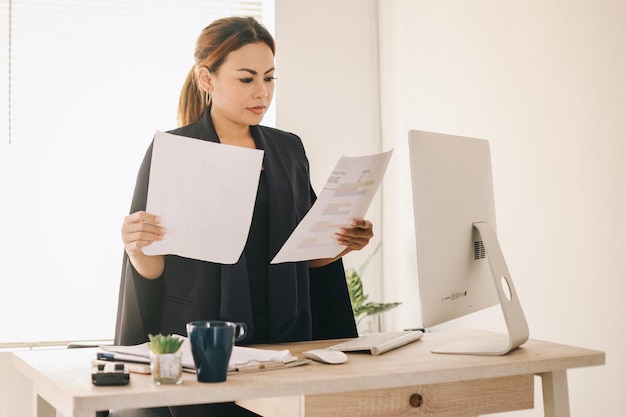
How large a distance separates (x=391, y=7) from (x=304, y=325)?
216 cm

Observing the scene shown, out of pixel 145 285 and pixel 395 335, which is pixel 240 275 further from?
pixel 395 335

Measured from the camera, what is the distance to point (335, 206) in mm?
1706

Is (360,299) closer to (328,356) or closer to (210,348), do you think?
(328,356)

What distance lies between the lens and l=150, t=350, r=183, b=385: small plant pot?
1.29 meters

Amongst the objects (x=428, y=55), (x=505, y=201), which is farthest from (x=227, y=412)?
(x=428, y=55)

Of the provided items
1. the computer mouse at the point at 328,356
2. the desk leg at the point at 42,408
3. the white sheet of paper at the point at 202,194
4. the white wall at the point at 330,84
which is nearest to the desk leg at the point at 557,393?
the computer mouse at the point at 328,356

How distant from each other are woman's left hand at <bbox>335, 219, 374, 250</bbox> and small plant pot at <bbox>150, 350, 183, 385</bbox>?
1.98 ft

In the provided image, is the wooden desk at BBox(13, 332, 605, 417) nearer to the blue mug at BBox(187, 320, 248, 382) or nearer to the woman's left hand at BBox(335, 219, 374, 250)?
the blue mug at BBox(187, 320, 248, 382)

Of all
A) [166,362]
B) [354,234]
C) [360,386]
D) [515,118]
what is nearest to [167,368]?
[166,362]

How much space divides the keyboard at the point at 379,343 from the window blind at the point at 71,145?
2.20 meters

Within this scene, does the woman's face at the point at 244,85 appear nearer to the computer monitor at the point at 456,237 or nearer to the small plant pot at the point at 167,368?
the computer monitor at the point at 456,237

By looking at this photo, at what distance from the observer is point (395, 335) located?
1.80 meters

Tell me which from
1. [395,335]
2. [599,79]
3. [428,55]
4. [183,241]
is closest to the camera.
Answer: [183,241]

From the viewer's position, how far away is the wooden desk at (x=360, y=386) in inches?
49.7
